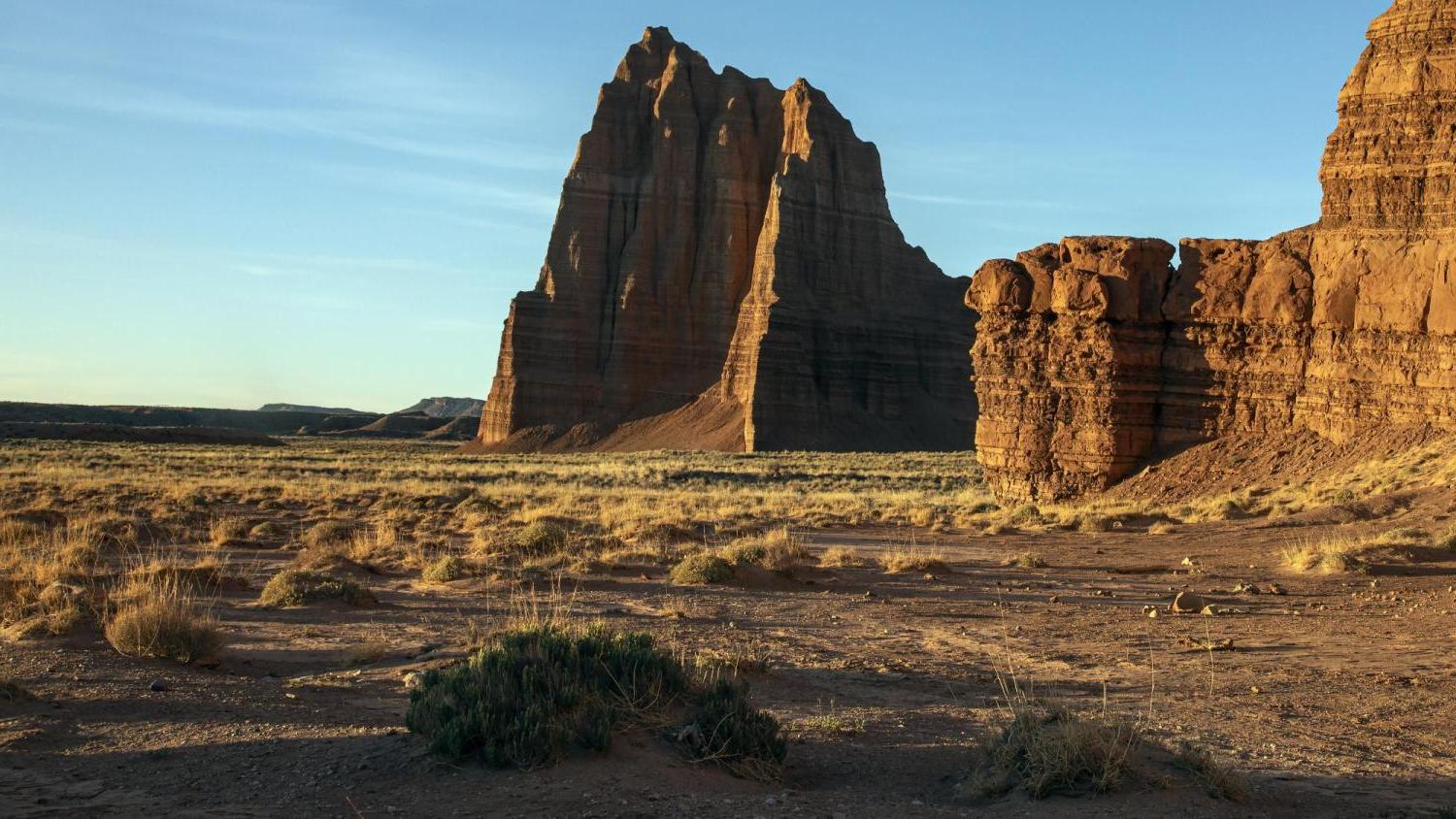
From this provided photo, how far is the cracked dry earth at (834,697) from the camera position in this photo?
21.6 feet

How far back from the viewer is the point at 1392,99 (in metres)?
29.9

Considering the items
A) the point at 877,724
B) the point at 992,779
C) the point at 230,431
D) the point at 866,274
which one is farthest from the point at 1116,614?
the point at 230,431

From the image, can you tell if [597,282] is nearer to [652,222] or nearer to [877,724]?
[652,222]

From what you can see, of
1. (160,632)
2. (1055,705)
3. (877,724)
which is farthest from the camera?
(160,632)

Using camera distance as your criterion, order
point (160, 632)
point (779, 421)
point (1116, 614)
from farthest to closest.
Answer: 1. point (779, 421)
2. point (1116, 614)
3. point (160, 632)

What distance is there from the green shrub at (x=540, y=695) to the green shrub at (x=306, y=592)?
7.29 meters

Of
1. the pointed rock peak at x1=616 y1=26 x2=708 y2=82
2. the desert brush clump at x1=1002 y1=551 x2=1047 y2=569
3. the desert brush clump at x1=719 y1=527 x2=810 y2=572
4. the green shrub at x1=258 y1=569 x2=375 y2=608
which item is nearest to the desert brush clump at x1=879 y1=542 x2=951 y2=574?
the desert brush clump at x1=1002 y1=551 x2=1047 y2=569

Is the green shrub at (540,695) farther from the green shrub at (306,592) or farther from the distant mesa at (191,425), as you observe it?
the distant mesa at (191,425)

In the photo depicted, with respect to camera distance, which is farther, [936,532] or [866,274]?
[866,274]

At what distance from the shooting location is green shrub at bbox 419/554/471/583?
680 inches

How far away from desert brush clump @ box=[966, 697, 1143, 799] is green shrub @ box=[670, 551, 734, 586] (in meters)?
10.2

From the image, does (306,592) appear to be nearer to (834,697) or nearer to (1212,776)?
(834,697)

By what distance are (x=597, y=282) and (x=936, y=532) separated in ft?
252

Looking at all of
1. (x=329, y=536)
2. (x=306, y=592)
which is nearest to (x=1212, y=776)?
(x=306, y=592)
